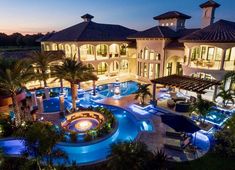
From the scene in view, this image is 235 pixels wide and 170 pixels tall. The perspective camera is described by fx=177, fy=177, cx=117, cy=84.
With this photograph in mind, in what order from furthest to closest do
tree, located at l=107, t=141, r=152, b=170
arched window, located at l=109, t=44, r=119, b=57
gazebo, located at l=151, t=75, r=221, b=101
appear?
arched window, located at l=109, t=44, r=119, b=57, gazebo, located at l=151, t=75, r=221, b=101, tree, located at l=107, t=141, r=152, b=170

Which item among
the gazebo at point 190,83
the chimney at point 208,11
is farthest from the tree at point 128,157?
the chimney at point 208,11

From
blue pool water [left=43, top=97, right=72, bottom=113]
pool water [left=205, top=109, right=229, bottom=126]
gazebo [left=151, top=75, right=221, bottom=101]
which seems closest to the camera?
pool water [left=205, top=109, right=229, bottom=126]

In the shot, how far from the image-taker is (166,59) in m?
28.2

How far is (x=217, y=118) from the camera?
57.2 feet

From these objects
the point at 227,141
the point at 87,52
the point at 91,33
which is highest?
the point at 91,33

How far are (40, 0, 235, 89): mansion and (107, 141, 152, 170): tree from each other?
1666cm

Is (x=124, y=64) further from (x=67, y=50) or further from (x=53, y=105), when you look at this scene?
(x=53, y=105)

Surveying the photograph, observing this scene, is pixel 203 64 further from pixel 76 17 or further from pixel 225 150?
pixel 76 17

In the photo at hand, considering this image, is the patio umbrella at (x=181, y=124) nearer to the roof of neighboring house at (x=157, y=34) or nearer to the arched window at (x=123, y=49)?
the roof of neighboring house at (x=157, y=34)

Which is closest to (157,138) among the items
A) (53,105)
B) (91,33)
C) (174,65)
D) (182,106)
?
(182,106)

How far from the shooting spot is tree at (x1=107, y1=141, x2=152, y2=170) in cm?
825

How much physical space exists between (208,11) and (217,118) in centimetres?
1817

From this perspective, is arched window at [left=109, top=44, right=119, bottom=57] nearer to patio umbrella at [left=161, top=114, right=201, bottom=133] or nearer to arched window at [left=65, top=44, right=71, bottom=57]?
arched window at [left=65, top=44, right=71, bottom=57]

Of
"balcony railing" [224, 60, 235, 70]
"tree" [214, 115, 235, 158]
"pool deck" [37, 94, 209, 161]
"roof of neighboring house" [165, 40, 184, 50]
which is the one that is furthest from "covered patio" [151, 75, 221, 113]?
"roof of neighboring house" [165, 40, 184, 50]
